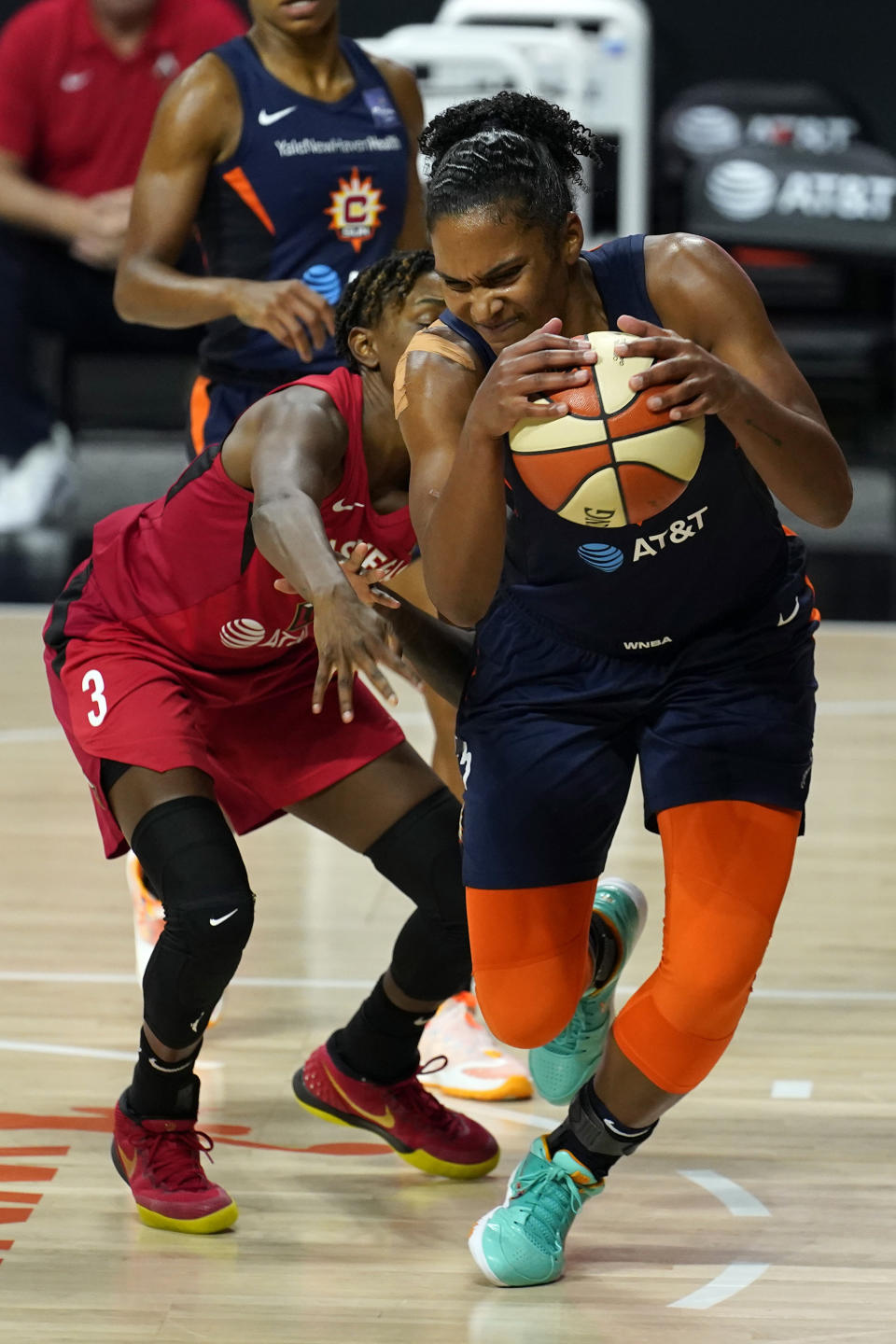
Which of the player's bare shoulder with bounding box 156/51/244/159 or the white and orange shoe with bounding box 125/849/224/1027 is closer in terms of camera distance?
the white and orange shoe with bounding box 125/849/224/1027

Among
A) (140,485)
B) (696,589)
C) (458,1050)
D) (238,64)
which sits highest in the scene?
(238,64)

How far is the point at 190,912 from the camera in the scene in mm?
2865

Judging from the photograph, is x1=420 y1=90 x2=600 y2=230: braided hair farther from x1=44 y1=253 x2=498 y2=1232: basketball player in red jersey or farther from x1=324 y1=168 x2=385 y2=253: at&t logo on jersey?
x1=324 y1=168 x2=385 y2=253: at&t logo on jersey

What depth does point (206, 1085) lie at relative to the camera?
3.54m

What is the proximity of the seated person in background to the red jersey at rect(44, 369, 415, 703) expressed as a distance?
3966mm

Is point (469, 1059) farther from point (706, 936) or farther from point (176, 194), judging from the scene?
point (176, 194)

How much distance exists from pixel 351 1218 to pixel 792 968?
1.43 m

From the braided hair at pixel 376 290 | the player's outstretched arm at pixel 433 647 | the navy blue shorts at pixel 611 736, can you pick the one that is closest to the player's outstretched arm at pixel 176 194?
the braided hair at pixel 376 290

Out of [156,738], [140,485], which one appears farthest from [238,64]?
[140,485]

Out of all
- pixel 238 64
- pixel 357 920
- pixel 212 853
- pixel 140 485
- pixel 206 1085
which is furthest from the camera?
pixel 140 485

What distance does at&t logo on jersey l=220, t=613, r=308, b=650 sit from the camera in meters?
3.09

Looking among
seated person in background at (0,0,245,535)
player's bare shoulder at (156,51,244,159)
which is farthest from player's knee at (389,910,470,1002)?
Result: seated person in background at (0,0,245,535)

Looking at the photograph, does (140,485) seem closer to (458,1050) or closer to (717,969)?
(458,1050)

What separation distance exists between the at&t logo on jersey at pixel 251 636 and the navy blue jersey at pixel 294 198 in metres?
1.05
